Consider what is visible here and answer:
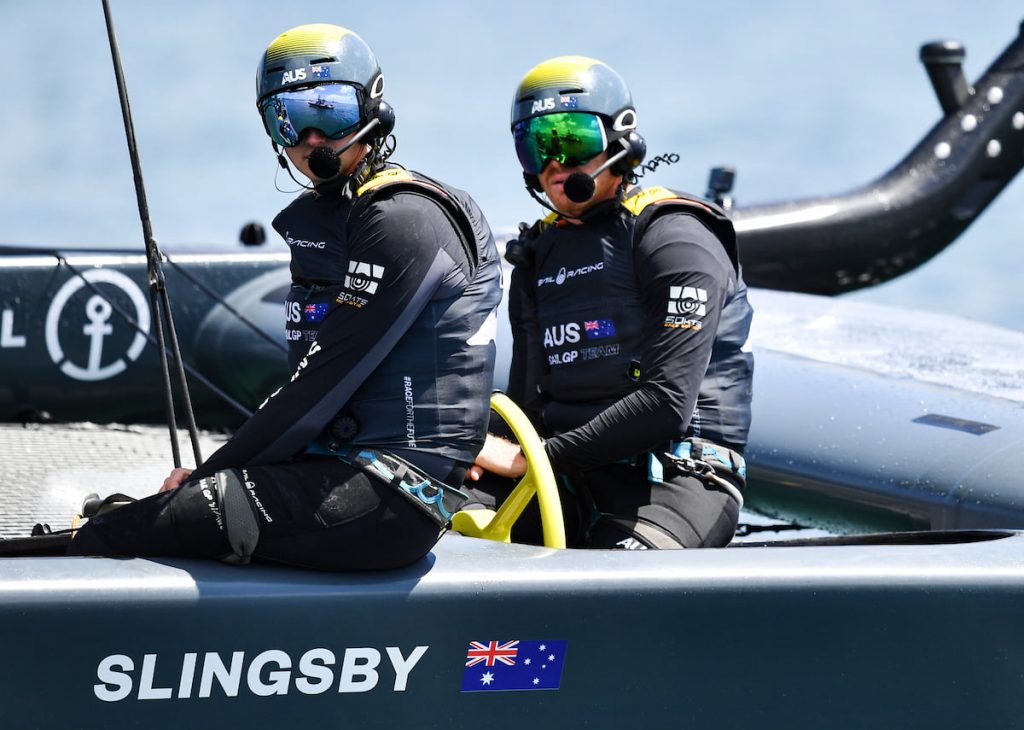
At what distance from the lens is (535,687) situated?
2.42m

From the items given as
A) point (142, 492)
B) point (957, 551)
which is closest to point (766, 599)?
point (957, 551)

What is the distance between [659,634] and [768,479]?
2.09m

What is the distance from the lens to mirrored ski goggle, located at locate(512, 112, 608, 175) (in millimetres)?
3105

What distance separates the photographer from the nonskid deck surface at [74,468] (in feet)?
12.6

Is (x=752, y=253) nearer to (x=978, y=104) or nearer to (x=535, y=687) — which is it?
(x=978, y=104)

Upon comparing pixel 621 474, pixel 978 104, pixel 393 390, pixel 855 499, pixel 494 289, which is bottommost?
pixel 855 499

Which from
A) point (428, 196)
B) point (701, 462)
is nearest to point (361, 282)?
point (428, 196)

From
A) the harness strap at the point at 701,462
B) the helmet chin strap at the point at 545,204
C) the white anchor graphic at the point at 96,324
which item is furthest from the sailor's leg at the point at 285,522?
the white anchor graphic at the point at 96,324

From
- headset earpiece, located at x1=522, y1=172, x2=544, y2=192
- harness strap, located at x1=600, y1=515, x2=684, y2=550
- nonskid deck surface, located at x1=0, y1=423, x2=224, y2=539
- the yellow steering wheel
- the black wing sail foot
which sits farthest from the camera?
the black wing sail foot

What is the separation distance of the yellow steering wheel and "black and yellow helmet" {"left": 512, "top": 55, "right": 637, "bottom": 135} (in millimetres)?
671

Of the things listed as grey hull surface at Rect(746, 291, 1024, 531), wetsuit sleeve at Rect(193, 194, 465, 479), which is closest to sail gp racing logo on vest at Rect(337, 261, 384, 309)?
wetsuit sleeve at Rect(193, 194, 465, 479)

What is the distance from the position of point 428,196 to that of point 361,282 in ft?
0.67

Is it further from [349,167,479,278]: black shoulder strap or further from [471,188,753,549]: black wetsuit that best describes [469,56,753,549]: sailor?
[349,167,479,278]: black shoulder strap

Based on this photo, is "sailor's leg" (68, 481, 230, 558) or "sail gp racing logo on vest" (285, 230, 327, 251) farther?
"sail gp racing logo on vest" (285, 230, 327, 251)
